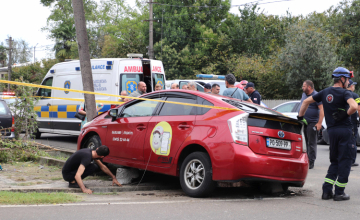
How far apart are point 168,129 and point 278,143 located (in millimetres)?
1610

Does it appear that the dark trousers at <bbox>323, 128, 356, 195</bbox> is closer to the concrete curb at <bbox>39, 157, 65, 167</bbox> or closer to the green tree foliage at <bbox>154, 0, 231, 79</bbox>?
the concrete curb at <bbox>39, 157, 65, 167</bbox>

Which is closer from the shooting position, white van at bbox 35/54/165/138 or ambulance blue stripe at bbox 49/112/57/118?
white van at bbox 35/54/165/138

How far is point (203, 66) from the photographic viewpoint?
117ft

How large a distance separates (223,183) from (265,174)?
0.62 m

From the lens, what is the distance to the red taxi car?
5164mm

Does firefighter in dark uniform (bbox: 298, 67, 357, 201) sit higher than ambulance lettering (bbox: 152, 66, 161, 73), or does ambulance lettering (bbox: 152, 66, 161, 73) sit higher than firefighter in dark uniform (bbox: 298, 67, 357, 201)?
ambulance lettering (bbox: 152, 66, 161, 73)

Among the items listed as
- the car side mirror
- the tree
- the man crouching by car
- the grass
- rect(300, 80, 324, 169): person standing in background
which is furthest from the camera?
the tree

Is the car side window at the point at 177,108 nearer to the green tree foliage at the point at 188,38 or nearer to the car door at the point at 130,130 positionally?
the car door at the point at 130,130

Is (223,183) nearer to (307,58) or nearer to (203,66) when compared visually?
(307,58)

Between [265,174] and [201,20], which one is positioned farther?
[201,20]

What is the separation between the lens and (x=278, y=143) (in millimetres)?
→ 5422

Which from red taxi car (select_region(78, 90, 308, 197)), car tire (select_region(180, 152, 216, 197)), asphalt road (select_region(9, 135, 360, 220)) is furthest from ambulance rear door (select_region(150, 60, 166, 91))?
car tire (select_region(180, 152, 216, 197))

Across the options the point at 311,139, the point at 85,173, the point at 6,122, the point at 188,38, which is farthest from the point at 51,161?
the point at 188,38

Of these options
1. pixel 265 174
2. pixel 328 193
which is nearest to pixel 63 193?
pixel 265 174
